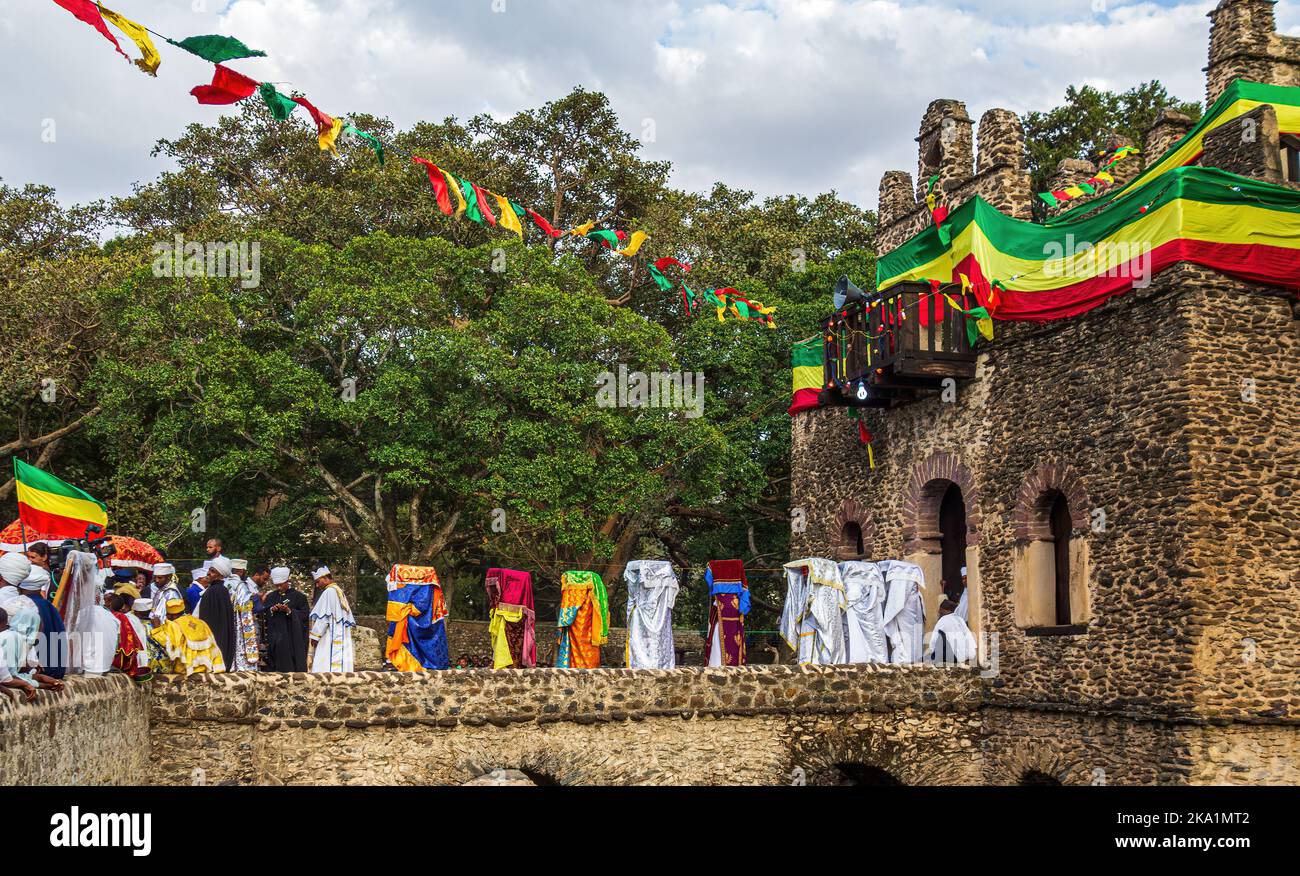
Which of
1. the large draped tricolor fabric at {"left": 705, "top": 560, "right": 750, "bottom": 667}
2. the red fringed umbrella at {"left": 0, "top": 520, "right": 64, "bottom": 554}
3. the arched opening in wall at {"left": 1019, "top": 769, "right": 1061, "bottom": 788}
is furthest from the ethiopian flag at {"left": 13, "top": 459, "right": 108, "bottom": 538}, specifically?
the arched opening in wall at {"left": 1019, "top": 769, "right": 1061, "bottom": 788}

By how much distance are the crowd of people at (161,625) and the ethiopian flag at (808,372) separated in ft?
30.6

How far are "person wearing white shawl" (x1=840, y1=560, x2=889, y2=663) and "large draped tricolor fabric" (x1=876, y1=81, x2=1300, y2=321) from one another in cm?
395

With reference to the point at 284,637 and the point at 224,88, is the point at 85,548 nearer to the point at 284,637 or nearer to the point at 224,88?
Answer: the point at 284,637

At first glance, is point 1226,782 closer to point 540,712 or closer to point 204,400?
point 540,712

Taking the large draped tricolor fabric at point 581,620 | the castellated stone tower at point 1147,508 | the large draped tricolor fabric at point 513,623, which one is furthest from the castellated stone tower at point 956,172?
the large draped tricolor fabric at point 513,623

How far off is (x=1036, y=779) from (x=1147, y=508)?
3815 millimetres

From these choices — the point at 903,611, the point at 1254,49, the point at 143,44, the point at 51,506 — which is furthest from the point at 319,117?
the point at 1254,49

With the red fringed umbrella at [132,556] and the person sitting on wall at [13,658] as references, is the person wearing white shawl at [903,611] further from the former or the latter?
the person sitting on wall at [13,658]

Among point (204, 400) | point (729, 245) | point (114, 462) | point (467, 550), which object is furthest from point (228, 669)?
point (729, 245)

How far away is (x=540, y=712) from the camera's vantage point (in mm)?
14133

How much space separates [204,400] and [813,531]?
1039 centimetres

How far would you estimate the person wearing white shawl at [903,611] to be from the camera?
17.4 metres

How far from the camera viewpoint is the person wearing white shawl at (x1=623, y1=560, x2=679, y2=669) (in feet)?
56.8

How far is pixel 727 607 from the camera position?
17766 mm
